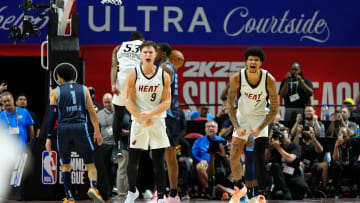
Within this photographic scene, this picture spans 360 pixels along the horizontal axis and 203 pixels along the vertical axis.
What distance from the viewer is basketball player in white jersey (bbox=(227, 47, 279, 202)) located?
7.91m

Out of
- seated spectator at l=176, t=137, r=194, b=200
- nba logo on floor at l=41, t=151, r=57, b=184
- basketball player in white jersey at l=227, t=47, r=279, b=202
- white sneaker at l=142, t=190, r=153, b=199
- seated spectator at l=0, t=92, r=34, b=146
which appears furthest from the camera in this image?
seated spectator at l=0, t=92, r=34, b=146

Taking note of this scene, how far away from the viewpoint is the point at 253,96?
7.98 metres

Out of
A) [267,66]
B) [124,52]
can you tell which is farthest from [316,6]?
[124,52]

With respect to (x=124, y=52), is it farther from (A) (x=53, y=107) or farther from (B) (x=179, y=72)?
(B) (x=179, y=72)

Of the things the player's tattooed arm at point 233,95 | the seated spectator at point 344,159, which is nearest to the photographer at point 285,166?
the seated spectator at point 344,159

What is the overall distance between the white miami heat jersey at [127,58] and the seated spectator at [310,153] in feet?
14.0

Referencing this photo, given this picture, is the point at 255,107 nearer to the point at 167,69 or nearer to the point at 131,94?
the point at 167,69

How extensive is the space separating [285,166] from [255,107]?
3.43 meters

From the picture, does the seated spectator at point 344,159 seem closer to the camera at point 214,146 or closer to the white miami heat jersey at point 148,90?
the camera at point 214,146

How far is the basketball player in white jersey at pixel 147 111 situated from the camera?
295 inches

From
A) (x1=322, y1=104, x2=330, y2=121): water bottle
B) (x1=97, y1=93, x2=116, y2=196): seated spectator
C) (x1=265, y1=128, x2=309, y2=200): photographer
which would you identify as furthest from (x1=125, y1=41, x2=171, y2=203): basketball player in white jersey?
(x1=322, y1=104, x2=330, y2=121): water bottle

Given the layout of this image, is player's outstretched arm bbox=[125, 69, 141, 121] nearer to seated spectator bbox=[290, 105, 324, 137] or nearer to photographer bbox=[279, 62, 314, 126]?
seated spectator bbox=[290, 105, 324, 137]

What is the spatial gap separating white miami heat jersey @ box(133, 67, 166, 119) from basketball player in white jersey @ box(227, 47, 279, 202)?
987mm

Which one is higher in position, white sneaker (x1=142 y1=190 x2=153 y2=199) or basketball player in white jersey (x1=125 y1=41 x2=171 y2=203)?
basketball player in white jersey (x1=125 y1=41 x2=171 y2=203)
